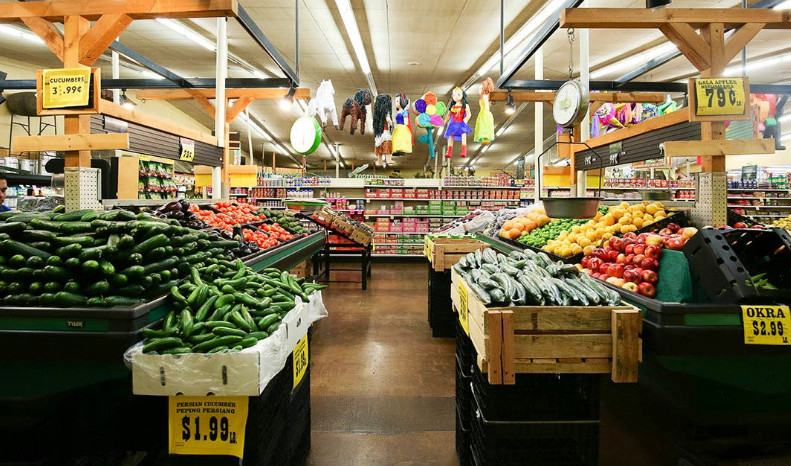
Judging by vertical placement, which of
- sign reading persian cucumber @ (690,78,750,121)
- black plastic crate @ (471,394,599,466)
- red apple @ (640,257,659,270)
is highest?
sign reading persian cucumber @ (690,78,750,121)

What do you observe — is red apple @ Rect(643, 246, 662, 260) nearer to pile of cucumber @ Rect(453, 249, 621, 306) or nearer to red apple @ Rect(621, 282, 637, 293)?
red apple @ Rect(621, 282, 637, 293)

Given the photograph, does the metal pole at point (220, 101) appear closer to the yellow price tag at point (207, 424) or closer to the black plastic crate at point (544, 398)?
the yellow price tag at point (207, 424)

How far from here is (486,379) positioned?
162cm

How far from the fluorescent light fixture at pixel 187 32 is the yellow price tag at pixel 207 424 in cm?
760

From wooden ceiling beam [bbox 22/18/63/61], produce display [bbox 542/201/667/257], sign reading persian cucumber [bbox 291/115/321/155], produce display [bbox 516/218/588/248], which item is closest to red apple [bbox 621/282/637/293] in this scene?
produce display [bbox 542/201/667/257]

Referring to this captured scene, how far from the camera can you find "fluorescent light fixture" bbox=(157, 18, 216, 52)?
7117mm

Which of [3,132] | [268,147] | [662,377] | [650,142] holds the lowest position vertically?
[662,377]

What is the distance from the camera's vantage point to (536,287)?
173 centimetres

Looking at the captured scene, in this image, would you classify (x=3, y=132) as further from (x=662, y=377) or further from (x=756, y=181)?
(x=756, y=181)

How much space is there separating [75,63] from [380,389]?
321cm

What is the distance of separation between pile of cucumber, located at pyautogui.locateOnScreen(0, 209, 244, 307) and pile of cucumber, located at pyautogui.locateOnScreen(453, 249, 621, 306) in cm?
147

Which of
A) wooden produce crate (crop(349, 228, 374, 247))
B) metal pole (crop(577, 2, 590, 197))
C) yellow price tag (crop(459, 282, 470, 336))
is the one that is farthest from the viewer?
wooden produce crate (crop(349, 228, 374, 247))

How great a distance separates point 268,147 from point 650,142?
20361mm

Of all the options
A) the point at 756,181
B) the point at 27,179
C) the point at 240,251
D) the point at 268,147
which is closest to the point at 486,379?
the point at 240,251
